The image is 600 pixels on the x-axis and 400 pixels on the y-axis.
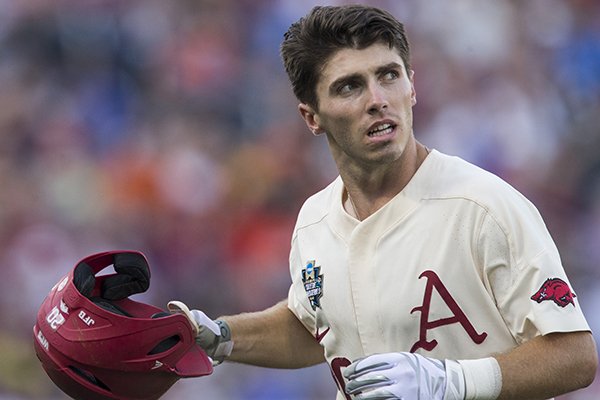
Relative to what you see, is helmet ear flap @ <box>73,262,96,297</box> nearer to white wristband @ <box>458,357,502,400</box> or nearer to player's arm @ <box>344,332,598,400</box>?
player's arm @ <box>344,332,598,400</box>

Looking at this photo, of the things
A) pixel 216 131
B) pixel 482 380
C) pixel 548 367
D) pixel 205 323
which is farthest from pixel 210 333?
pixel 216 131

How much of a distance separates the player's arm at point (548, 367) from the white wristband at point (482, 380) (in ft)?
0.07

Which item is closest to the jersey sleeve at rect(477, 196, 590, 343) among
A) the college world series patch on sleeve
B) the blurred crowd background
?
the college world series patch on sleeve

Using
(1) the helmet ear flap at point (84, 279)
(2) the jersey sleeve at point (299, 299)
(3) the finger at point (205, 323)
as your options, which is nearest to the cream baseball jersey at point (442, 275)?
(2) the jersey sleeve at point (299, 299)

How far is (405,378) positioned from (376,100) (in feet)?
3.06

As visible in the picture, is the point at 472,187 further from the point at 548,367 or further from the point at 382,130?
the point at 548,367

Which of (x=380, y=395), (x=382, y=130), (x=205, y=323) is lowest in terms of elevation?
(x=380, y=395)

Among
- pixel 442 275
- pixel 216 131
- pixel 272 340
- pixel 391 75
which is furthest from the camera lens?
pixel 216 131

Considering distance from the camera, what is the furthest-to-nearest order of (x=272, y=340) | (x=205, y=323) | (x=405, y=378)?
(x=272, y=340), (x=205, y=323), (x=405, y=378)

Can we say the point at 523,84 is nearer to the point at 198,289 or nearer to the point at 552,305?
the point at 198,289

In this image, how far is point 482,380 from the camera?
117 inches

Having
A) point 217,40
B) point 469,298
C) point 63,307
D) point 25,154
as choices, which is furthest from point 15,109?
point 469,298

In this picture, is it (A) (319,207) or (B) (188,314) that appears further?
(A) (319,207)

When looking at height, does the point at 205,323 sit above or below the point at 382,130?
below
